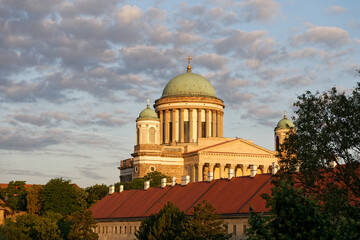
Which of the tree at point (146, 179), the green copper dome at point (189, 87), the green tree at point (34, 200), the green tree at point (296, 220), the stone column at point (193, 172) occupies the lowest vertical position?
the green tree at point (296, 220)

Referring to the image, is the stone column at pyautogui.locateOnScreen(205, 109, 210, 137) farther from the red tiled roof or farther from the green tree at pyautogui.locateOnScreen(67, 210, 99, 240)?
the green tree at pyautogui.locateOnScreen(67, 210, 99, 240)

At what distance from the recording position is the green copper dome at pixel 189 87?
156750mm

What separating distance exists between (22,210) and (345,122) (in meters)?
101

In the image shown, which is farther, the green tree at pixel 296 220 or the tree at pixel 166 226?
the tree at pixel 166 226

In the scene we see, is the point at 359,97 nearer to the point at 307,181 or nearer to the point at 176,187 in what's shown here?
the point at 307,181

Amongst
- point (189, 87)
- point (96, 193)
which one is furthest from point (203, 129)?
point (96, 193)

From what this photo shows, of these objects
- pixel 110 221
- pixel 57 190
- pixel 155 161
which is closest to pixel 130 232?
pixel 110 221

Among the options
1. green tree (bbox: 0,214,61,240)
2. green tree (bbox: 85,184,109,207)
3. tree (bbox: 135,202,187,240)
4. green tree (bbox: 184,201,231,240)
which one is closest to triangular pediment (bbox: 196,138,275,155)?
green tree (bbox: 85,184,109,207)

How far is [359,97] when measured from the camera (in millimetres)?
45625

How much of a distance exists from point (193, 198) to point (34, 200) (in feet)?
177

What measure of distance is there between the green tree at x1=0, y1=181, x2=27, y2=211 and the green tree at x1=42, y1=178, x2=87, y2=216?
12750mm

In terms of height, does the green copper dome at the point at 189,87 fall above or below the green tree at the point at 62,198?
above

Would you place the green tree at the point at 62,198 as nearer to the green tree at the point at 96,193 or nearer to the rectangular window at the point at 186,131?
the green tree at the point at 96,193

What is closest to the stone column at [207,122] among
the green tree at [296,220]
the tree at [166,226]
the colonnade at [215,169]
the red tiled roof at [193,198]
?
the colonnade at [215,169]
